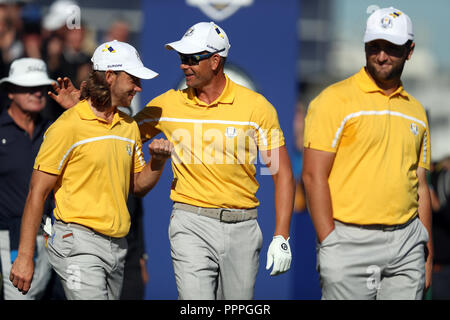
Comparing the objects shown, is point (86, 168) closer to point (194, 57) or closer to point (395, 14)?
point (194, 57)

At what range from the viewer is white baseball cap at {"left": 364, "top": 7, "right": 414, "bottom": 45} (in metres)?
5.08

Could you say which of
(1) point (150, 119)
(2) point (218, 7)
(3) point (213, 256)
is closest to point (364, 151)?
(3) point (213, 256)

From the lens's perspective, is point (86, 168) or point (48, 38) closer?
point (86, 168)

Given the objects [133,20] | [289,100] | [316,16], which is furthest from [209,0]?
[316,16]

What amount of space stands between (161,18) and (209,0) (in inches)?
20.3

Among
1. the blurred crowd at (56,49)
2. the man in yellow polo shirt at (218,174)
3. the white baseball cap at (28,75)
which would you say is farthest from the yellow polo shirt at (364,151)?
the white baseball cap at (28,75)

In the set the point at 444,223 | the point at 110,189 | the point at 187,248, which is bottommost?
the point at 444,223

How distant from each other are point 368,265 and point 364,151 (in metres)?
0.72

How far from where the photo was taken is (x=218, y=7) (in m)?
8.04

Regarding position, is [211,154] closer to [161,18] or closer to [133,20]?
[161,18]

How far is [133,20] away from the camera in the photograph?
1708cm

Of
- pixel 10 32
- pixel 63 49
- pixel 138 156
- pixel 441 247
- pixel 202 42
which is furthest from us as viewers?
pixel 10 32

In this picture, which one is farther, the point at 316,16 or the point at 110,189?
the point at 316,16

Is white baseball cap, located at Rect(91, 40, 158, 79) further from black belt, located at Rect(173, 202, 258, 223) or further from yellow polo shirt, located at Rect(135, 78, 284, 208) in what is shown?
black belt, located at Rect(173, 202, 258, 223)
